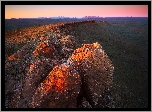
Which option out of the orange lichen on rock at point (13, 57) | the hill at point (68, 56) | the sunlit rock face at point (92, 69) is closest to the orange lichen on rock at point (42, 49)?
the hill at point (68, 56)

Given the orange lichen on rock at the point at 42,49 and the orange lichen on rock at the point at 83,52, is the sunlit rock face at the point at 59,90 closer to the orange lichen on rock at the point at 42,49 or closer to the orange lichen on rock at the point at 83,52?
the orange lichen on rock at the point at 83,52

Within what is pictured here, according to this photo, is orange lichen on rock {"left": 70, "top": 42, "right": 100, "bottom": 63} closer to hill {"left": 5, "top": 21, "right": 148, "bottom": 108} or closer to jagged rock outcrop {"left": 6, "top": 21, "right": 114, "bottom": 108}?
jagged rock outcrop {"left": 6, "top": 21, "right": 114, "bottom": 108}

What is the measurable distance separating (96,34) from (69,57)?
291 centimetres

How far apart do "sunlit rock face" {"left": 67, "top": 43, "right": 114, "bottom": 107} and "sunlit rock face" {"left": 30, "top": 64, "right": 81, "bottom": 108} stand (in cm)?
38

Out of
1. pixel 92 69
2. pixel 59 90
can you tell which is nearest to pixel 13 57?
pixel 59 90

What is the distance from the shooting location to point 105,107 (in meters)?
8.26

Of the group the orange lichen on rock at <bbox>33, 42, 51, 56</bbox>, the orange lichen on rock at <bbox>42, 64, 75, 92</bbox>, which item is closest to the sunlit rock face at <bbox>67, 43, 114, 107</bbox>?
the orange lichen on rock at <bbox>42, 64, 75, 92</bbox>

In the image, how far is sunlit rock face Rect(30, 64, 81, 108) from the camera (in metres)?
8.00

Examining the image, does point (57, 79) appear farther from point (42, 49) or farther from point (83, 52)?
point (42, 49)

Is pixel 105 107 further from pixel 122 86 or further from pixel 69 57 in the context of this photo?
pixel 69 57

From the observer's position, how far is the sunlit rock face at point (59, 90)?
26.2ft

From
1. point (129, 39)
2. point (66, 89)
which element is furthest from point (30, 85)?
point (129, 39)

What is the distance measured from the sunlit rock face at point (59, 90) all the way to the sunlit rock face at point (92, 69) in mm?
384

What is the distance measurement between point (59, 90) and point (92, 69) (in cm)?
171
